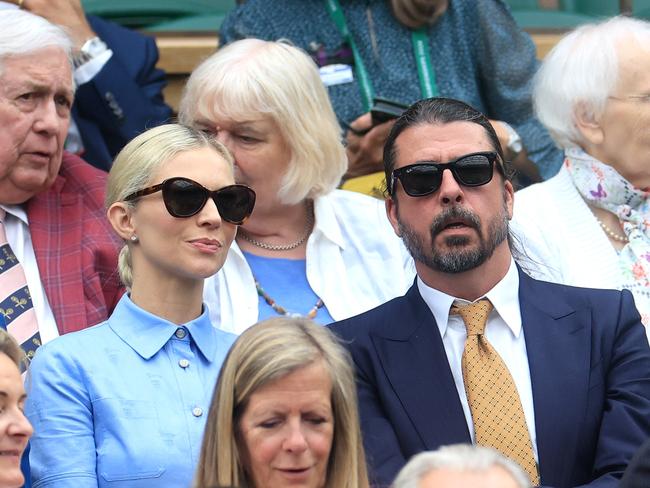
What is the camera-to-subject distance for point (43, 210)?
4309 mm

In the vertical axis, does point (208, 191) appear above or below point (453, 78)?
above

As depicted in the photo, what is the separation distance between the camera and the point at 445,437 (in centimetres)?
354

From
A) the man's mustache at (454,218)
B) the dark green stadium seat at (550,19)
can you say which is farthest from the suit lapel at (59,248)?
the dark green stadium seat at (550,19)

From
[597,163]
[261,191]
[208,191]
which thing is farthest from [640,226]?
[208,191]

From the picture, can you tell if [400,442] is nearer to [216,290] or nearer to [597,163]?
[216,290]

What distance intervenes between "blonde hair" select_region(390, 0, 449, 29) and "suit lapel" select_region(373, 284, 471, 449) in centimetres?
174

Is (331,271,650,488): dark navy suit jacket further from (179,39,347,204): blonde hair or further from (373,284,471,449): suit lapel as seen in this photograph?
(179,39,347,204): blonde hair

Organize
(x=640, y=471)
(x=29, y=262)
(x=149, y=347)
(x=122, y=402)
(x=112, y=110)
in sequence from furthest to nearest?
1. (x=112, y=110)
2. (x=29, y=262)
3. (x=149, y=347)
4. (x=122, y=402)
5. (x=640, y=471)

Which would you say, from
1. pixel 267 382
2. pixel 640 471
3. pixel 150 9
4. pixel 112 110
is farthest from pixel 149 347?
pixel 150 9

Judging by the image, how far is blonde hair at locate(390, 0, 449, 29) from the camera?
5.22 meters

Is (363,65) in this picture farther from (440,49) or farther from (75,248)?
(75,248)

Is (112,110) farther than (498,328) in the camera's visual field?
Yes

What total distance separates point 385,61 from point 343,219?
36.7 inches

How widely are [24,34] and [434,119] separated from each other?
132 cm
